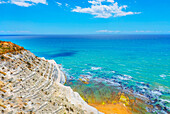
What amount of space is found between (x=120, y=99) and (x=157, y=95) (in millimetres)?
10591

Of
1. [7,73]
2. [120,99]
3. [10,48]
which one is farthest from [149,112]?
[10,48]

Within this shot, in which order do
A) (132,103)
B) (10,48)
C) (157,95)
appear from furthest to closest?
1. (157,95)
2. (132,103)
3. (10,48)

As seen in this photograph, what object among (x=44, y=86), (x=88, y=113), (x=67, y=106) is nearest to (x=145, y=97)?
(x=88, y=113)

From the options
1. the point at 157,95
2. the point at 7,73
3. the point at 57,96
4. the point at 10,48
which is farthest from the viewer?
the point at 157,95

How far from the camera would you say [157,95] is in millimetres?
28438

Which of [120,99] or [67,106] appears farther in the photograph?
[120,99]

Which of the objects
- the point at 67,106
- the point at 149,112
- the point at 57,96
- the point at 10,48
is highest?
the point at 10,48

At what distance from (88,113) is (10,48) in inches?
789

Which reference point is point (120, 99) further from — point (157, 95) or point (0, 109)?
point (0, 109)

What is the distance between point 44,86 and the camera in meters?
18.0

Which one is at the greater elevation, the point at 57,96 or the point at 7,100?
the point at 7,100

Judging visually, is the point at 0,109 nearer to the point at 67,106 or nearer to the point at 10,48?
the point at 67,106

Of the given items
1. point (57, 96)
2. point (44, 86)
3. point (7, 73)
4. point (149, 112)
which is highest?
point (7, 73)

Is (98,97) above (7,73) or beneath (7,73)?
beneath
